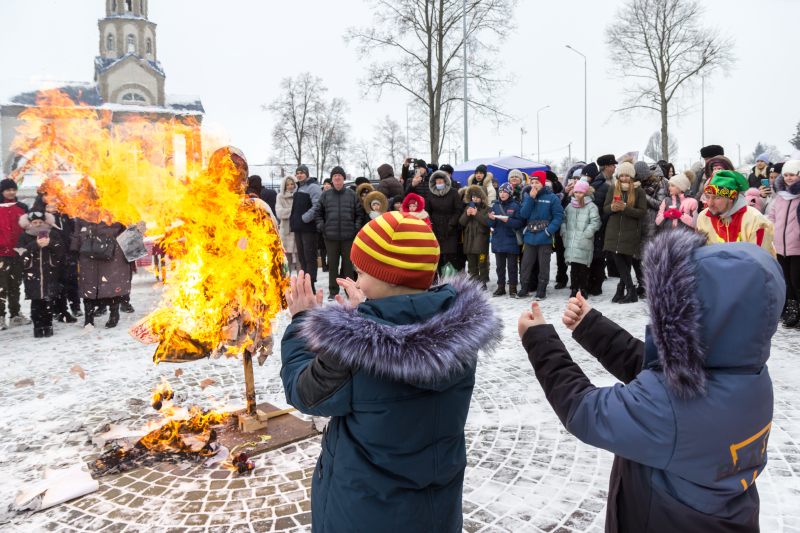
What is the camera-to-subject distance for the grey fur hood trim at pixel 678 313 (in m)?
1.51

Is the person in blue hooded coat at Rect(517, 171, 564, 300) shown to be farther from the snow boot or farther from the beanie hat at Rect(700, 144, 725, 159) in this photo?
the beanie hat at Rect(700, 144, 725, 159)

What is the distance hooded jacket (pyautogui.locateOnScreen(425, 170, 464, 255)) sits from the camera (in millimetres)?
11055

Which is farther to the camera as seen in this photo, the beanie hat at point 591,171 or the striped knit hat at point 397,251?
the beanie hat at point 591,171

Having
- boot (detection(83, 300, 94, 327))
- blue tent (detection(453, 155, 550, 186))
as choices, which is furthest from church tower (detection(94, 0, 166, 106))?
boot (detection(83, 300, 94, 327))

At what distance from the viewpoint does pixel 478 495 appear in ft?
11.4

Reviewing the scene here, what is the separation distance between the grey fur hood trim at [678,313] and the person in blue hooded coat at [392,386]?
0.62 metres

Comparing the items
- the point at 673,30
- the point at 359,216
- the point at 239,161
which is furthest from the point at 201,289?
the point at 673,30

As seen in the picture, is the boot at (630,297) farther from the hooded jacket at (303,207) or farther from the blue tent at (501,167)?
the blue tent at (501,167)

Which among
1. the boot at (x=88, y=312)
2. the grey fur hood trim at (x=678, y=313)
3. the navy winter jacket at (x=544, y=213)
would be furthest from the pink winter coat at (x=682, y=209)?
the boot at (x=88, y=312)

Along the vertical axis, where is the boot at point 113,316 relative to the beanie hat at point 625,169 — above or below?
below

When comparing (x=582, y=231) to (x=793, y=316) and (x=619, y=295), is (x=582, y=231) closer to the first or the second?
(x=619, y=295)

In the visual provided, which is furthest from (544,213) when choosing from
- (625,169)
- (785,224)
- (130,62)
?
(130,62)

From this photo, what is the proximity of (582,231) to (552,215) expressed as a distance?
63 cm

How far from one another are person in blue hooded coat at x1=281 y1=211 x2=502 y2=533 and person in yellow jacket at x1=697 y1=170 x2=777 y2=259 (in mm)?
4908
